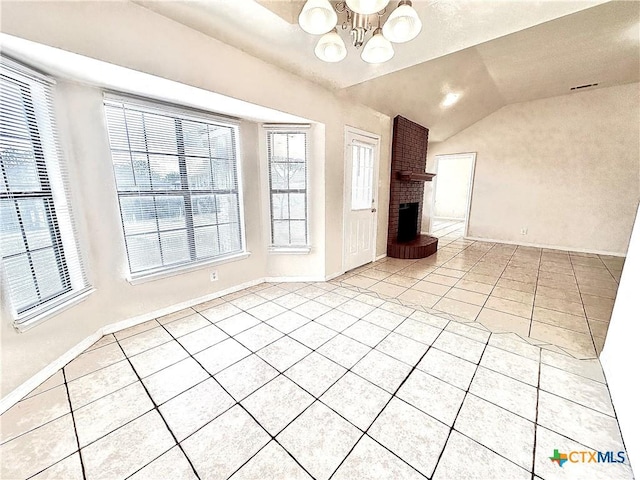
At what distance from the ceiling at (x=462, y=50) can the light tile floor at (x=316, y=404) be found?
247 cm

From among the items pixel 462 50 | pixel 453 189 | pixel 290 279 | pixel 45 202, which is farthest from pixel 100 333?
pixel 453 189

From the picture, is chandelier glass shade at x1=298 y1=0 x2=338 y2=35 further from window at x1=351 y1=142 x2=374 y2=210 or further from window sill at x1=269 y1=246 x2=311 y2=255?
window sill at x1=269 y1=246 x2=311 y2=255

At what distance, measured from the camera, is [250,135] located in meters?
2.99

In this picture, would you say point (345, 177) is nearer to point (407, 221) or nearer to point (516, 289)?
point (407, 221)

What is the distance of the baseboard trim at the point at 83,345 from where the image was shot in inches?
59.1

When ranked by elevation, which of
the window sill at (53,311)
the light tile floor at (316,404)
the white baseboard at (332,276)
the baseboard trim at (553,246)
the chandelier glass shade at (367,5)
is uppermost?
the chandelier glass shade at (367,5)

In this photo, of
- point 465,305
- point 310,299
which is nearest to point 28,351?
point 310,299

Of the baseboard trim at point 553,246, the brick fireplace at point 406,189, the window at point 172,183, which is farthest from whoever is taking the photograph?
the baseboard trim at point 553,246

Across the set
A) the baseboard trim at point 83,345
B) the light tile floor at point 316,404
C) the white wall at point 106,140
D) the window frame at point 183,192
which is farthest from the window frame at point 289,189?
the light tile floor at point 316,404

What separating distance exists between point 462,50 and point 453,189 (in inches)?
256

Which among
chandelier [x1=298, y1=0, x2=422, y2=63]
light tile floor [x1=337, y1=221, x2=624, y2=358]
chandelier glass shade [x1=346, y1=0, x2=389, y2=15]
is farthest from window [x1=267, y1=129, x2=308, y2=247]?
chandelier glass shade [x1=346, y1=0, x2=389, y2=15]

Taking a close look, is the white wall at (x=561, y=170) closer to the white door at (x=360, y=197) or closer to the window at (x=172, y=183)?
the white door at (x=360, y=197)

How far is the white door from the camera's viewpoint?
141 inches

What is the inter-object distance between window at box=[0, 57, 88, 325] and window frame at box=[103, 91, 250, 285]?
37 cm
